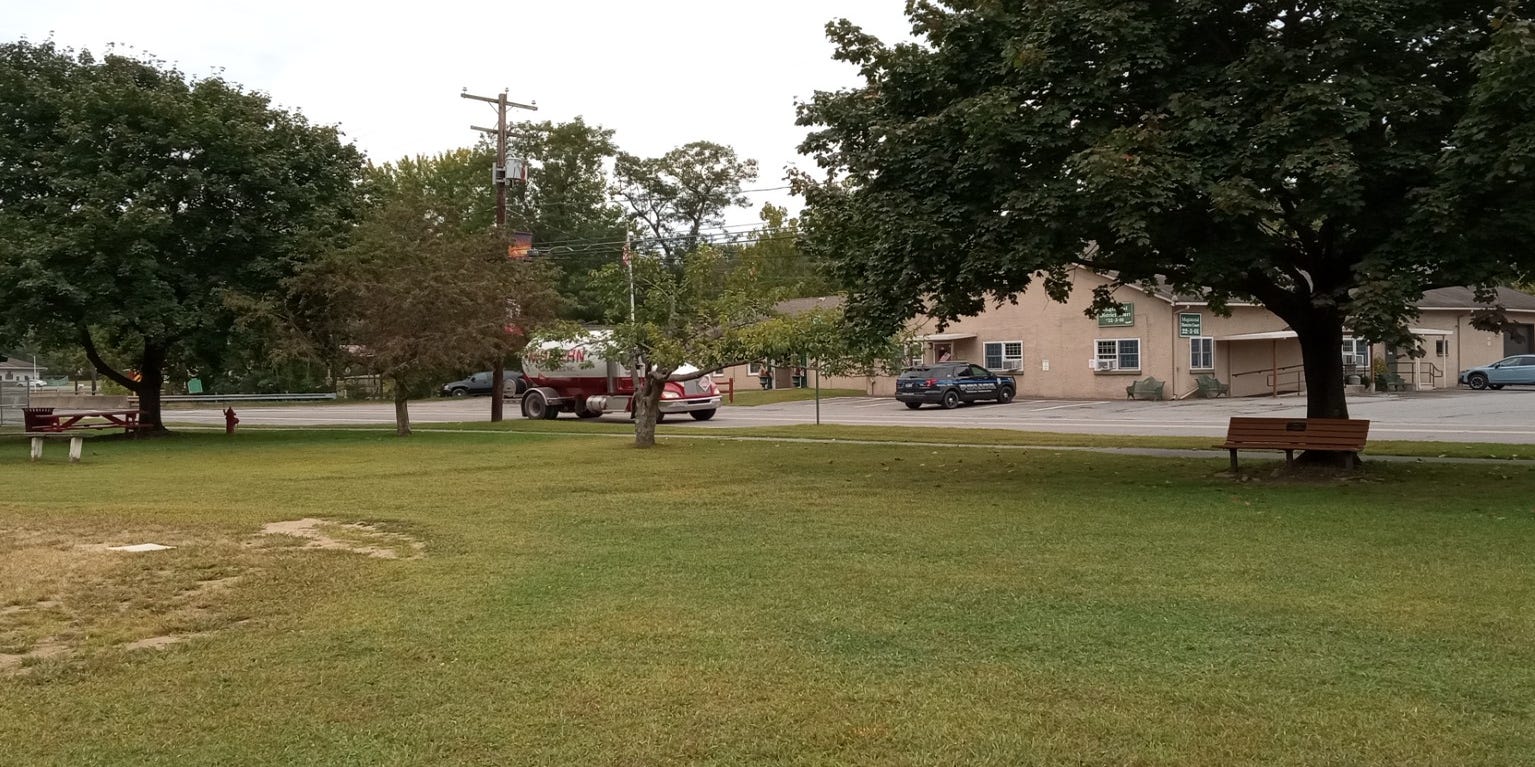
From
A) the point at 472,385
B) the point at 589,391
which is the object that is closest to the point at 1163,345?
the point at 589,391

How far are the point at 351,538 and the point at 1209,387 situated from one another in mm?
34048

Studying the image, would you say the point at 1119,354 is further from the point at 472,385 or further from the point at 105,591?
the point at 105,591

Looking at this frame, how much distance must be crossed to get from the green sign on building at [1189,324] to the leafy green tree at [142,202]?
26567mm

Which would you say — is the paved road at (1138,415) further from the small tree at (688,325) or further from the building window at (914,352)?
the small tree at (688,325)

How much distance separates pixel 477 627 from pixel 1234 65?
424 inches

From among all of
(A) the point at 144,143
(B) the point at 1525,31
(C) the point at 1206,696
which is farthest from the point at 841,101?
(A) the point at 144,143

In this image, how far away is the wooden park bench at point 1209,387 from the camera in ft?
128

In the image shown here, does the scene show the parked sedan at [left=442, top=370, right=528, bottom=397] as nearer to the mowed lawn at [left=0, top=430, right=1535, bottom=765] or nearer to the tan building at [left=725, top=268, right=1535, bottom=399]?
the tan building at [left=725, top=268, right=1535, bottom=399]

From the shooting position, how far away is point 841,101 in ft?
52.7

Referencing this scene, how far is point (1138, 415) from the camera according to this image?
30.3m

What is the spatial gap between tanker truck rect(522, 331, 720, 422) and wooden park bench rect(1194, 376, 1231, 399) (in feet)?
54.5

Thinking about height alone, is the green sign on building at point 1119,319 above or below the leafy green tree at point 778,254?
below

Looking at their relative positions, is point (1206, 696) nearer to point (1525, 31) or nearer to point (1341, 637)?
point (1341, 637)

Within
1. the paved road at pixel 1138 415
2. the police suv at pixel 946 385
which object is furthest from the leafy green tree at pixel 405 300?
the police suv at pixel 946 385
